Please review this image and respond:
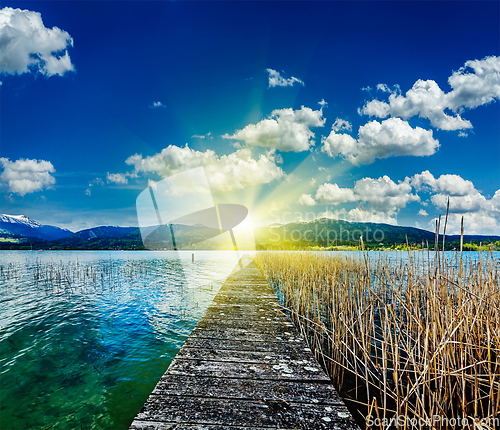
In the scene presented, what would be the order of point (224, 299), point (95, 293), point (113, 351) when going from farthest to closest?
point (95, 293) < point (224, 299) < point (113, 351)

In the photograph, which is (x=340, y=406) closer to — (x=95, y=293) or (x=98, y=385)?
(x=98, y=385)

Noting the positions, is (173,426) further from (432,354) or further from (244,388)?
(432,354)

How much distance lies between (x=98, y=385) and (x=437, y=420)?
492 cm

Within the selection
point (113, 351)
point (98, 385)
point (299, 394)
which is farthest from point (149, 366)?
point (299, 394)

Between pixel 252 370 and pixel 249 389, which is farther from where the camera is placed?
pixel 252 370

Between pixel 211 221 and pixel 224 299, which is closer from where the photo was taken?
pixel 224 299

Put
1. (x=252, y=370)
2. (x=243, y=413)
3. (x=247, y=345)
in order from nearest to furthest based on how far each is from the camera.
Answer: (x=243, y=413), (x=252, y=370), (x=247, y=345)

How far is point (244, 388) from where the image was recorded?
2.40 m

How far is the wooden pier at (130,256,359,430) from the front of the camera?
1942 millimetres

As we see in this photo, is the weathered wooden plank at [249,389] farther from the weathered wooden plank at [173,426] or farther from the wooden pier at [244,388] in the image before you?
the weathered wooden plank at [173,426]

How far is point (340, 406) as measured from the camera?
2.14 metres

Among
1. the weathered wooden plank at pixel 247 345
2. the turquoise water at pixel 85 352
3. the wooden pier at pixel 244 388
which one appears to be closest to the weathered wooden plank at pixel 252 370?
the wooden pier at pixel 244 388

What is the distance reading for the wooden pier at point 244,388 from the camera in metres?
1.94

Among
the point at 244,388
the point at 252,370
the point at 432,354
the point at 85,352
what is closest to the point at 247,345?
the point at 252,370
